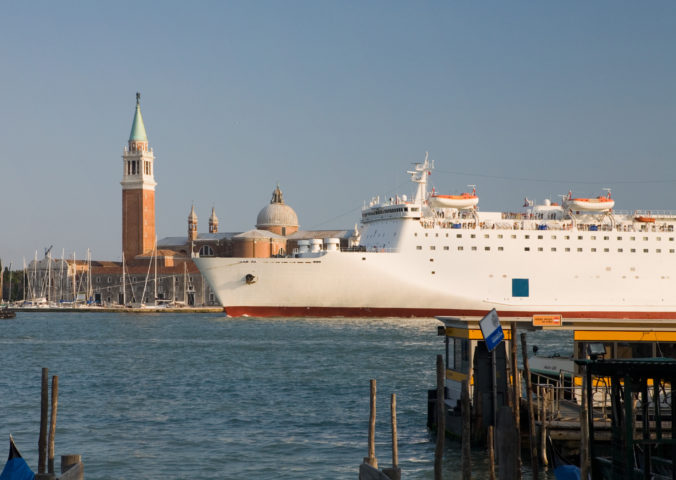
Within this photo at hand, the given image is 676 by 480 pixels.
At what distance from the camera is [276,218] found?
10456cm

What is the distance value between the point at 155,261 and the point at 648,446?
8321 cm

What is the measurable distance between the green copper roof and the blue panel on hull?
199 feet

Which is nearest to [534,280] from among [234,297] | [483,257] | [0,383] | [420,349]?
[483,257]

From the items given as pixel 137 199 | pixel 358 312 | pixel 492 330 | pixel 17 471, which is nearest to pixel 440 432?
pixel 492 330

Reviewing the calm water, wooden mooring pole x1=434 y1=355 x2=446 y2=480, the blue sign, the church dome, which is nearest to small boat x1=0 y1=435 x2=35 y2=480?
the calm water

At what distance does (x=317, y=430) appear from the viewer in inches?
671

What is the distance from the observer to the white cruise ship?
48625 mm

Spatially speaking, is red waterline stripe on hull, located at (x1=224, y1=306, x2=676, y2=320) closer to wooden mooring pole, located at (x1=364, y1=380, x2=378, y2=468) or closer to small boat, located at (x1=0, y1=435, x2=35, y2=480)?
wooden mooring pole, located at (x1=364, y1=380, x2=378, y2=468)

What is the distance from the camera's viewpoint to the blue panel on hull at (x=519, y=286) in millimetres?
50406

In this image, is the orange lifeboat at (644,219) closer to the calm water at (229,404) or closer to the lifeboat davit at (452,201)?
the lifeboat davit at (452,201)

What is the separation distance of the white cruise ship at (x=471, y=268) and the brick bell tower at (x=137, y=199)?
48862mm

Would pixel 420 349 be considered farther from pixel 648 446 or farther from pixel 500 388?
pixel 648 446

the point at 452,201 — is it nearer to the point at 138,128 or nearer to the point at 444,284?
the point at 444,284

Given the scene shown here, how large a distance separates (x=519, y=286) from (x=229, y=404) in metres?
32.4
